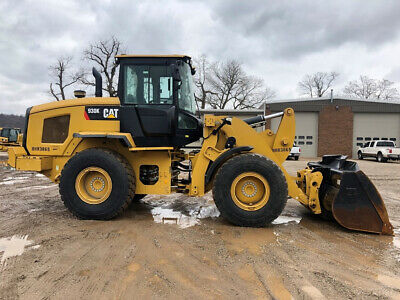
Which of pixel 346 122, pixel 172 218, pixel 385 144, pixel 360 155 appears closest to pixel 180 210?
pixel 172 218

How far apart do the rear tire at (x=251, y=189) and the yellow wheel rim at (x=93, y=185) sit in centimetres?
186

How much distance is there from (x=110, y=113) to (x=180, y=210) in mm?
2344

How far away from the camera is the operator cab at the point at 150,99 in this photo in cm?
508

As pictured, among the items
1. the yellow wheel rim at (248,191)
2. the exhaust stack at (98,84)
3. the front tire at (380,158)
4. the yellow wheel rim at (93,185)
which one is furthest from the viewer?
the front tire at (380,158)

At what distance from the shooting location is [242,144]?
4984 millimetres

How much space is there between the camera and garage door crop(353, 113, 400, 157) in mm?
25953

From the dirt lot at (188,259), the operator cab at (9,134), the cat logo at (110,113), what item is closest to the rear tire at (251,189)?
the dirt lot at (188,259)

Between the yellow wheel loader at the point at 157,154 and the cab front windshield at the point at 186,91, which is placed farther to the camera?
the cab front windshield at the point at 186,91

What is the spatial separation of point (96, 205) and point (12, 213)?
6.18 feet

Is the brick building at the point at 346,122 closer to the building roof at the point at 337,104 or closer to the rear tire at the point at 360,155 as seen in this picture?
the building roof at the point at 337,104

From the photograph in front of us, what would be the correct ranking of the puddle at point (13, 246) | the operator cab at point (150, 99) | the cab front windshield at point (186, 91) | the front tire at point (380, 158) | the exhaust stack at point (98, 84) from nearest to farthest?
the puddle at point (13, 246), the operator cab at point (150, 99), the cab front windshield at point (186, 91), the exhaust stack at point (98, 84), the front tire at point (380, 158)

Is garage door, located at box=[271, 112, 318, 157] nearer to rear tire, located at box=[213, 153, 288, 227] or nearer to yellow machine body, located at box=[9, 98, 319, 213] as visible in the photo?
yellow machine body, located at box=[9, 98, 319, 213]

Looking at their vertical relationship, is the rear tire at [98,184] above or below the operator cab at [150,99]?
below

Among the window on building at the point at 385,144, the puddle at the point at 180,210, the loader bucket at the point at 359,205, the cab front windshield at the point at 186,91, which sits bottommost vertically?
the puddle at the point at 180,210
